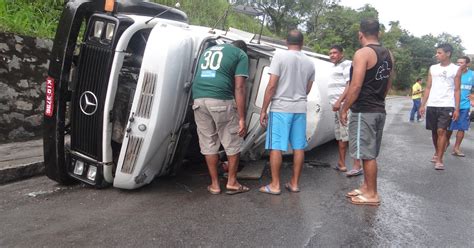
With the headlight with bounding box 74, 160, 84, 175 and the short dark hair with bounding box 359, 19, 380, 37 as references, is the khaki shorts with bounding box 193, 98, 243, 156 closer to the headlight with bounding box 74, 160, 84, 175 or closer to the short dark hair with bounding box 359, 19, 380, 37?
the headlight with bounding box 74, 160, 84, 175

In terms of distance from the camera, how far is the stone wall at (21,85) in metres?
6.23

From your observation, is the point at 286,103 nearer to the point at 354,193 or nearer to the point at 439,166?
the point at 354,193

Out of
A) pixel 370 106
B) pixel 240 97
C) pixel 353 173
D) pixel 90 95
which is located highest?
pixel 370 106

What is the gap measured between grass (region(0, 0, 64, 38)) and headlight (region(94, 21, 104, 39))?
8.82ft

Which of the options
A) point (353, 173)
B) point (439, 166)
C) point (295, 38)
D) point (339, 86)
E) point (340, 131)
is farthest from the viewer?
point (439, 166)

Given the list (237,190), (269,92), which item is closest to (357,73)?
(269,92)

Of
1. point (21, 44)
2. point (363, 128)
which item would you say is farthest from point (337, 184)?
point (21, 44)

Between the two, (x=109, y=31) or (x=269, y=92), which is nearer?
(x=109, y=31)

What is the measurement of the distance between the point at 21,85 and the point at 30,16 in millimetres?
1485

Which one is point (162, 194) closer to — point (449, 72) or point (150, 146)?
point (150, 146)

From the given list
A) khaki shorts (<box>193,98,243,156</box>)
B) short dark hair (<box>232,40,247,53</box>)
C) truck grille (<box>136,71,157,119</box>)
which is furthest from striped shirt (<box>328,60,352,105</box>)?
truck grille (<box>136,71,157,119</box>)

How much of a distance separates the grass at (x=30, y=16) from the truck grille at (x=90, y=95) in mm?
2684

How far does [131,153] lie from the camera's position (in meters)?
4.29

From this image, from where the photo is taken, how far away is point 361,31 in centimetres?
454
